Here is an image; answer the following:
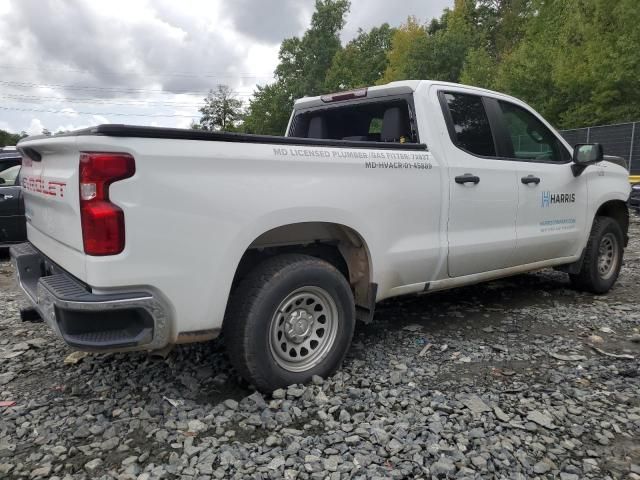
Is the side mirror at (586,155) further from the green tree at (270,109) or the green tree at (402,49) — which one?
the green tree at (270,109)

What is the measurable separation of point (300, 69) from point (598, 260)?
53.6 meters

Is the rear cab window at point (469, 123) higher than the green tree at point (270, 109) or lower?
lower

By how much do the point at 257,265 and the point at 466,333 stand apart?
209cm

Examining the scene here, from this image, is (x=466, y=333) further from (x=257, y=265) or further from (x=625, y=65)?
(x=625, y=65)

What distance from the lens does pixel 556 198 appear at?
462 cm

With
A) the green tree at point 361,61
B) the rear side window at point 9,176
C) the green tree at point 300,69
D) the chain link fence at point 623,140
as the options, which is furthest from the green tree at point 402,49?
the rear side window at point 9,176

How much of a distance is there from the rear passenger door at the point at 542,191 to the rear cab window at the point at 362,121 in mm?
1003

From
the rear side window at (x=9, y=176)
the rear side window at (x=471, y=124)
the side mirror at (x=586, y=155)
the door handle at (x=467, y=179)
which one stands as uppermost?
→ the rear side window at (x=471, y=124)

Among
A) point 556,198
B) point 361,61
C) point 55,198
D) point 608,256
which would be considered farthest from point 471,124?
point 361,61

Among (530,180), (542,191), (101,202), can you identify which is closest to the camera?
(101,202)

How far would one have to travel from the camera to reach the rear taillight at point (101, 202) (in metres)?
2.33

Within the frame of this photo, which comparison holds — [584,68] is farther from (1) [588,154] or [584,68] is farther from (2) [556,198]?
(2) [556,198]

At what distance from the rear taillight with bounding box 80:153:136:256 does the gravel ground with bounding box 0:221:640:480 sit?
40.7 inches

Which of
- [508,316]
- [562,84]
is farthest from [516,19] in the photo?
[508,316]
